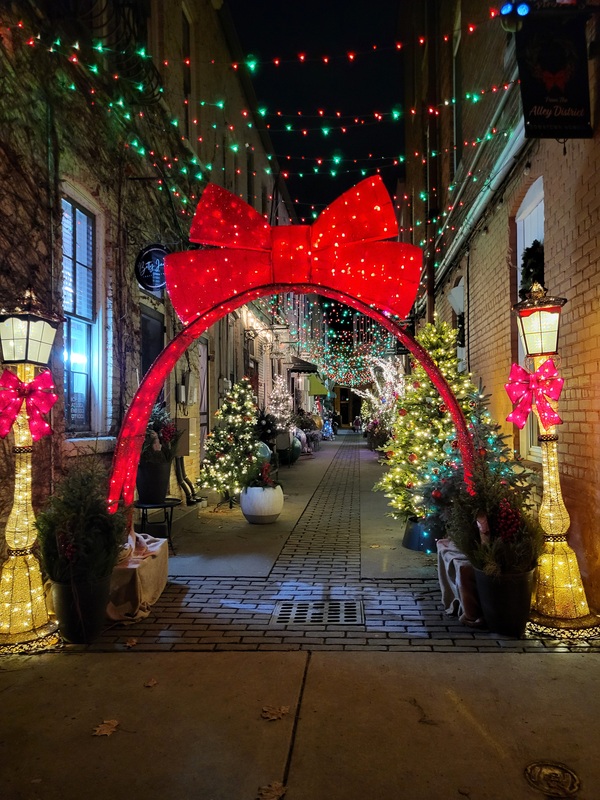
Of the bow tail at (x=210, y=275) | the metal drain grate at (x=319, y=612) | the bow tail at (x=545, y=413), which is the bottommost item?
the metal drain grate at (x=319, y=612)

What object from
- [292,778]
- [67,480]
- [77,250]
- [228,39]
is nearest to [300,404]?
[228,39]

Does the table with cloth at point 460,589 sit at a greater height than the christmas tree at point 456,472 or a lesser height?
lesser

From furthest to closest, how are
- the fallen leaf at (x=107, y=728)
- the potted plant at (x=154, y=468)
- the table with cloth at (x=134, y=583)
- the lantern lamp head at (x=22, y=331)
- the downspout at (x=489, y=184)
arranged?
the potted plant at (x=154, y=468), the downspout at (x=489, y=184), the table with cloth at (x=134, y=583), the lantern lamp head at (x=22, y=331), the fallen leaf at (x=107, y=728)

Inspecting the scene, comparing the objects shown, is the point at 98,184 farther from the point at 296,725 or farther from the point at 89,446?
the point at 296,725

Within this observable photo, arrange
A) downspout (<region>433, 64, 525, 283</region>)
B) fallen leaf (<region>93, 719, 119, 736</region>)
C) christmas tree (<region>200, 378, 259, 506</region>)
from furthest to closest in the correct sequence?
christmas tree (<region>200, 378, 259, 506</region>) < downspout (<region>433, 64, 525, 283</region>) < fallen leaf (<region>93, 719, 119, 736</region>)

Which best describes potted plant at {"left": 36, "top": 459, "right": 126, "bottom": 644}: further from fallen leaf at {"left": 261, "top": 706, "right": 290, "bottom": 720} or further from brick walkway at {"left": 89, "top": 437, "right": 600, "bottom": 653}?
fallen leaf at {"left": 261, "top": 706, "right": 290, "bottom": 720}

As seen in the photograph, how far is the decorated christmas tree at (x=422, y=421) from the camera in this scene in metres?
7.47

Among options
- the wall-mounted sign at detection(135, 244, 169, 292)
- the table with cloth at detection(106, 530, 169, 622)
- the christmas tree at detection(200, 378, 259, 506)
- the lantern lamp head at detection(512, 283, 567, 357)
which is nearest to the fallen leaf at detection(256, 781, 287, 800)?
the table with cloth at detection(106, 530, 169, 622)

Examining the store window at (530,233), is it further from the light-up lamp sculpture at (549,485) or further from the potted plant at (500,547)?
the potted plant at (500,547)

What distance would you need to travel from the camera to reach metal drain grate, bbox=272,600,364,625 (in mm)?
4906

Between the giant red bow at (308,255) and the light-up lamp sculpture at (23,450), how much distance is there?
153 cm

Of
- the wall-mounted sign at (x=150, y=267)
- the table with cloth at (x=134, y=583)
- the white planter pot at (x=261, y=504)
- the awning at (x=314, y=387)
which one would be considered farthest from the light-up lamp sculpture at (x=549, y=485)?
the awning at (x=314, y=387)

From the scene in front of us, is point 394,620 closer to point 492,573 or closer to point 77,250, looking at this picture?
point 492,573

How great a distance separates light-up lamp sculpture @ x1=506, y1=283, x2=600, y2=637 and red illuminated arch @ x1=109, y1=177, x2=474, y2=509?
857 millimetres
